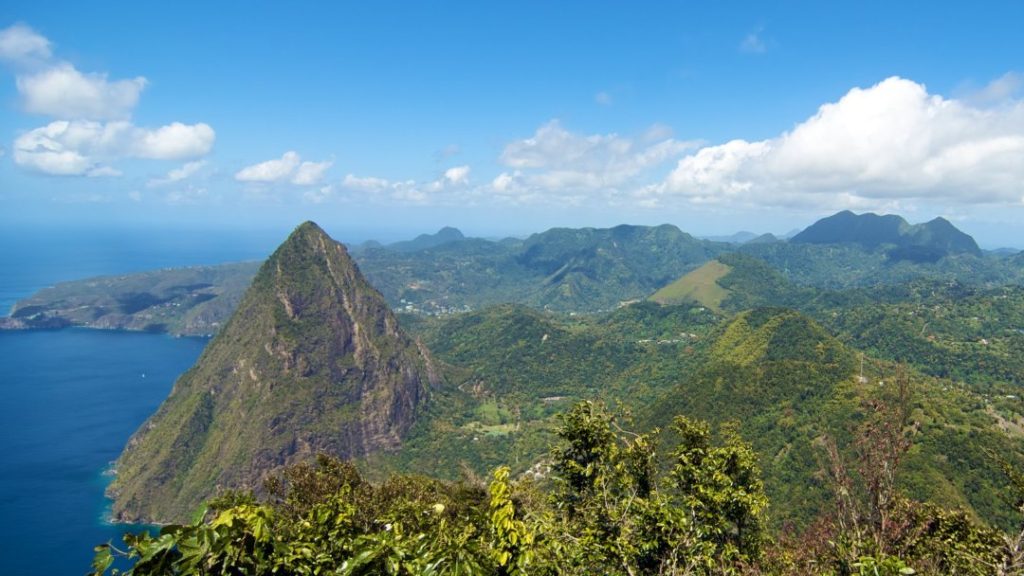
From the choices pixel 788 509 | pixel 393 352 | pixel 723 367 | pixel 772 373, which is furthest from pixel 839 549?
pixel 393 352

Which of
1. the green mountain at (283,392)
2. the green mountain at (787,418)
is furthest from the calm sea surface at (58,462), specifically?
the green mountain at (787,418)

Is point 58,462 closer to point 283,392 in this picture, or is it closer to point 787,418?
point 283,392

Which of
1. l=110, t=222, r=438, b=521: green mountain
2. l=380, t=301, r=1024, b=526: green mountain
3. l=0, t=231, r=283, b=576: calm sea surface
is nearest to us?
l=380, t=301, r=1024, b=526: green mountain

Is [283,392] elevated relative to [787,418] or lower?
lower

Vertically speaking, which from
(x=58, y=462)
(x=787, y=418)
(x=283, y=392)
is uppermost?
(x=787, y=418)

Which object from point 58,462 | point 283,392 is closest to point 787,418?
point 283,392

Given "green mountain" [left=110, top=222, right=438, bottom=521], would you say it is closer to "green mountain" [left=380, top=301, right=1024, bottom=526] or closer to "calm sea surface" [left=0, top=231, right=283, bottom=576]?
"calm sea surface" [left=0, top=231, right=283, bottom=576]

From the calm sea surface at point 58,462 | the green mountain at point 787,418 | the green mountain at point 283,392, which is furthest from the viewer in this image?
the green mountain at point 283,392

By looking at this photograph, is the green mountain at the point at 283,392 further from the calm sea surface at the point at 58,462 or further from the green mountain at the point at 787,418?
the green mountain at the point at 787,418

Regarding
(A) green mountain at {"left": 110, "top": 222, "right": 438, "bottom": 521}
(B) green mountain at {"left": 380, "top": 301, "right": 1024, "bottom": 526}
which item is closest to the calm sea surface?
(A) green mountain at {"left": 110, "top": 222, "right": 438, "bottom": 521}

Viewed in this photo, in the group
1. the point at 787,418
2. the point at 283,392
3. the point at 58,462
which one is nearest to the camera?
the point at 787,418
